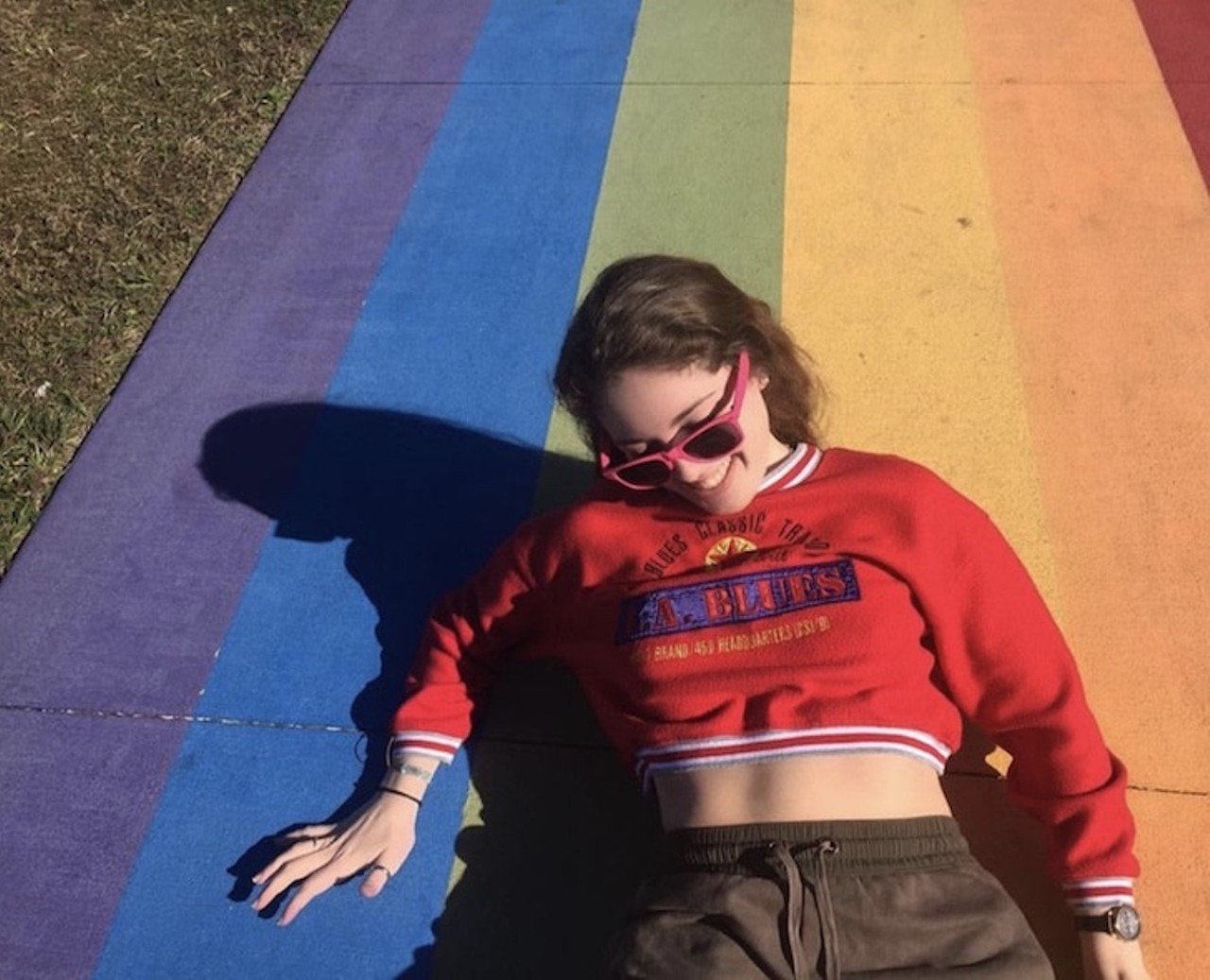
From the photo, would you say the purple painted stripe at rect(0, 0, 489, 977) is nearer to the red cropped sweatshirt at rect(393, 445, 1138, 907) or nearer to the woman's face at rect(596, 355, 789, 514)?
the red cropped sweatshirt at rect(393, 445, 1138, 907)

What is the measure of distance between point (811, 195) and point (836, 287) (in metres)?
0.51

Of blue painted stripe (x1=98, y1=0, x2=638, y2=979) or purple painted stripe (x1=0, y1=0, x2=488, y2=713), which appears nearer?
blue painted stripe (x1=98, y1=0, x2=638, y2=979)

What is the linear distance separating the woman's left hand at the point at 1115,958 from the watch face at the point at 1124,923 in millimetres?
16

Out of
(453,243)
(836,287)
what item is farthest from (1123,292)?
(453,243)

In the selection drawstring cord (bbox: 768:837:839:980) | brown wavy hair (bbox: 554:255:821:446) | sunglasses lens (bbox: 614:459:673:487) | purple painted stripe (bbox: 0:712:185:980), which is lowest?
purple painted stripe (bbox: 0:712:185:980)

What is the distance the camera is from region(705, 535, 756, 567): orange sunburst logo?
7.79 ft

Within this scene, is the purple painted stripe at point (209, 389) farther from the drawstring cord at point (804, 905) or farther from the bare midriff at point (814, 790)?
the drawstring cord at point (804, 905)

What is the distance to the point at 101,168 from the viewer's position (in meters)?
4.50

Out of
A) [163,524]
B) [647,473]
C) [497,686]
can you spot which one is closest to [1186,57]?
[647,473]

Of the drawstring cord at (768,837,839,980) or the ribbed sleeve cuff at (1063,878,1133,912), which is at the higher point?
the drawstring cord at (768,837,839,980)

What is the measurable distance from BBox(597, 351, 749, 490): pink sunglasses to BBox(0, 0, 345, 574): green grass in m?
2.30

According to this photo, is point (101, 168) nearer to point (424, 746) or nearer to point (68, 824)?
point (68, 824)

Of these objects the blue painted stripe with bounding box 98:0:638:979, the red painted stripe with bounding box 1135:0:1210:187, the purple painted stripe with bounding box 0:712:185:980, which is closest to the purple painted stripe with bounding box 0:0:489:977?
the purple painted stripe with bounding box 0:712:185:980

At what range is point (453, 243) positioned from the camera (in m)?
4.03
